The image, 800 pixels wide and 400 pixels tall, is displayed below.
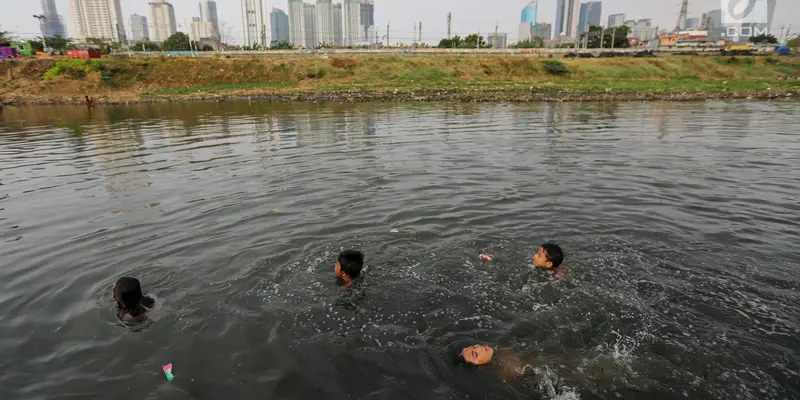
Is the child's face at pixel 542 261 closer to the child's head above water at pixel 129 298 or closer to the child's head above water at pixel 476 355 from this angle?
the child's head above water at pixel 476 355

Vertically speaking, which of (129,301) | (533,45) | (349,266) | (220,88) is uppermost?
(533,45)

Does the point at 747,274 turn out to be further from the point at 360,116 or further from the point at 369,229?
the point at 360,116

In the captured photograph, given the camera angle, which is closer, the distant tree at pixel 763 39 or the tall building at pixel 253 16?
the distant tree at pixel 763 39

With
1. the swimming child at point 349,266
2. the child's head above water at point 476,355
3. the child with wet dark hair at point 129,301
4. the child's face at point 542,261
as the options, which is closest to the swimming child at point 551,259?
the child's face at point 542,261

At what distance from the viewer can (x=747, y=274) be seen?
6.98 meters

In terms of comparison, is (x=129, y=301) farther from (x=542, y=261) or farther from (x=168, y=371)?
(x=542, y=261)

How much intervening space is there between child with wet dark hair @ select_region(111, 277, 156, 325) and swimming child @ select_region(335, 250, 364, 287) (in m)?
2.88

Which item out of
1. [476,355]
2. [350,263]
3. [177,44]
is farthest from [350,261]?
[177,44]

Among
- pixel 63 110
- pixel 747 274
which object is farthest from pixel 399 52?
pixel 747 274

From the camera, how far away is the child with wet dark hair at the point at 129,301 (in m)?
6.14

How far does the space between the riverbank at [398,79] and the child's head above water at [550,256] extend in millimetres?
34004

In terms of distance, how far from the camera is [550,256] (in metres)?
6.97

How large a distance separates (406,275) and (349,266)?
1.08 meters

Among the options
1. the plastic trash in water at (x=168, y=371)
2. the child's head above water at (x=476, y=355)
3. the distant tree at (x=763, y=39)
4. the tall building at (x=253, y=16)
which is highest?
the tall building at (x=253, y=16)
